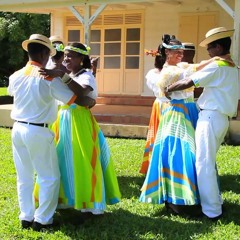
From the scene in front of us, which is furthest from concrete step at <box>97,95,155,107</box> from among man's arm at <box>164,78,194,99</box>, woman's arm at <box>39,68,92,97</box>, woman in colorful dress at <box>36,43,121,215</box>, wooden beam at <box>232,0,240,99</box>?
woman's arm at <box>39,68,92,97</box>

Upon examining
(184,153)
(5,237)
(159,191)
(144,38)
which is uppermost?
(144,38)

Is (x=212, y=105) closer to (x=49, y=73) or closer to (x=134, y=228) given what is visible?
(x=134, y=228)

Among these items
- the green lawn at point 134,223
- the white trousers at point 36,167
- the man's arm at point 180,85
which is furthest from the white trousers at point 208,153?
the white trousers at point 36,167

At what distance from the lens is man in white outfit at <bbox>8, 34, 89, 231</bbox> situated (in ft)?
13.1

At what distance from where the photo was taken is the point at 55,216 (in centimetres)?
469

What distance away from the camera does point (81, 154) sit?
172 inches

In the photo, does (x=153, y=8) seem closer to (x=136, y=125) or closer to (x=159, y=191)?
(x=136, y=125)

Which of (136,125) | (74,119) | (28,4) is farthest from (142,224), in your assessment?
(28,4)

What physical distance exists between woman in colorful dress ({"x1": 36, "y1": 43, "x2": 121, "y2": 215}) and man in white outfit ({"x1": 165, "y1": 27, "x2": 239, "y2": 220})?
33.4 inches

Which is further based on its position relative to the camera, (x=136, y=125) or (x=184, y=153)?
(x=136, y=125)

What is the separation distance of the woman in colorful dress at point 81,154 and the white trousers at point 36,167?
7.6 inches

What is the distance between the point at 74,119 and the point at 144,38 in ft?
30.7

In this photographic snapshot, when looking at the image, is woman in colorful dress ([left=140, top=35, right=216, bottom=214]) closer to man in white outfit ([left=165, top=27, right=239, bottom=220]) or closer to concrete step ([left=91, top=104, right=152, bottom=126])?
man in white outfit ([left=165, top=27, right=239, bottom=220])

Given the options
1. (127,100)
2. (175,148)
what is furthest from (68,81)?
(127,100)
